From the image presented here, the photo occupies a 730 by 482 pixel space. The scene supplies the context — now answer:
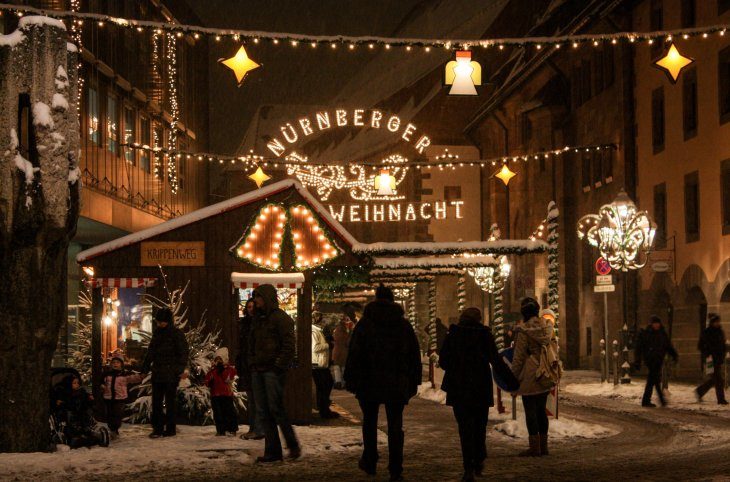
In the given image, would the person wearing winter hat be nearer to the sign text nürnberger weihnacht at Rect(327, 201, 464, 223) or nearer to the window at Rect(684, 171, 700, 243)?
the window at Rect(684, 171, 700, 243)

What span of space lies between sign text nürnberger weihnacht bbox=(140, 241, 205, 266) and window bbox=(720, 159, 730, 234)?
586 inches

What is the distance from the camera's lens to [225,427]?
53.8ft

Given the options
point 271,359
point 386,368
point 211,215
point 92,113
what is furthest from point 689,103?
point 386,368

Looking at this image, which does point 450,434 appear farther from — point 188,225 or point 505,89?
point 505,89

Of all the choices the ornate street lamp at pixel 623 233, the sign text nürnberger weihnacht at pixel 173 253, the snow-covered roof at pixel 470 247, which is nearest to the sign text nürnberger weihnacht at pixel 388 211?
the ornate street lamp at pixel 623 233

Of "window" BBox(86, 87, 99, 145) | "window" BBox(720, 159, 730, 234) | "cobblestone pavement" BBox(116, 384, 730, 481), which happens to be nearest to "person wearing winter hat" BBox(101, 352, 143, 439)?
"cobblestone pavement" BBox(116, 384, 730, 481)

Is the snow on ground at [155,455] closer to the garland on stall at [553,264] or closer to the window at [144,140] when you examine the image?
the garland on stall at [553,264]

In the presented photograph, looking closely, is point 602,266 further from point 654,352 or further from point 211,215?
point 211,215

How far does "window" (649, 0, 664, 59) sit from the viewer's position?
3438 cm

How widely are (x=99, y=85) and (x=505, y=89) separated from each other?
18.9m

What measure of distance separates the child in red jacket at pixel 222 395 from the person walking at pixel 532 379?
4.40 m

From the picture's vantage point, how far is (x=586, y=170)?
4216 centimetres

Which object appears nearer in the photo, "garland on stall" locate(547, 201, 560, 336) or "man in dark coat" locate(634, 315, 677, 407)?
"garland on stall" locate(547, 201, 560, 336)

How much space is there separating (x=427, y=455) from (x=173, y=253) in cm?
710
